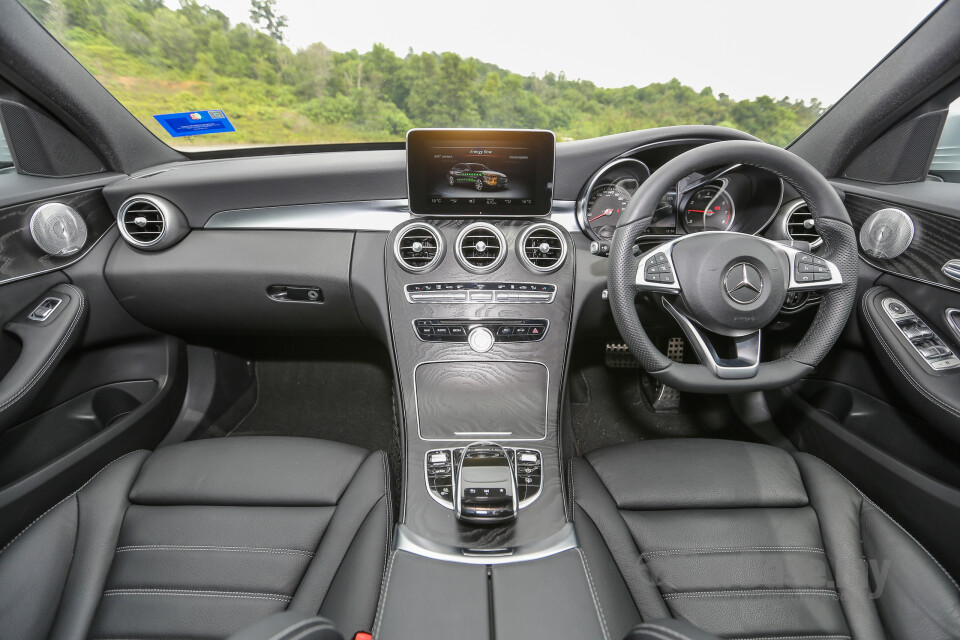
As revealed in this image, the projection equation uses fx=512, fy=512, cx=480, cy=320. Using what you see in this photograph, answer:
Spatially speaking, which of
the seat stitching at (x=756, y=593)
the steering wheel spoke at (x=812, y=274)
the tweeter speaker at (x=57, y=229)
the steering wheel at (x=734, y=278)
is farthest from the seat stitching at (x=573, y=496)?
the tweeter speaker at (x=57, y=229)

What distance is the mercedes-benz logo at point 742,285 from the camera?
1267 millimetres

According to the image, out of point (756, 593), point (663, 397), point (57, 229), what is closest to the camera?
point (756, 593)

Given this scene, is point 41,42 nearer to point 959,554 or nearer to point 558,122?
point 558,122

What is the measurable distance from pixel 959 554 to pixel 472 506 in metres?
1.25

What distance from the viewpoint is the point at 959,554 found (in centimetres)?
131

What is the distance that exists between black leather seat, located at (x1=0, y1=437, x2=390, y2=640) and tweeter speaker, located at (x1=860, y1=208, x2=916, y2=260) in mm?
1720

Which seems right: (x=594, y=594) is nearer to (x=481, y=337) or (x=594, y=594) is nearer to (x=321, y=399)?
(x=481, y=337)

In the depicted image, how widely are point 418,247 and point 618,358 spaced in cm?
132

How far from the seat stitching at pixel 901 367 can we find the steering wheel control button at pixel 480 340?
4.02ft

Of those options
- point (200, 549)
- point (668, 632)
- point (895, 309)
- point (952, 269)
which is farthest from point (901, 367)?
point (200, 549)

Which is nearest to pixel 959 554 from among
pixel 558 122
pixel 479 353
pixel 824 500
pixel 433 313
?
pixel 824 500

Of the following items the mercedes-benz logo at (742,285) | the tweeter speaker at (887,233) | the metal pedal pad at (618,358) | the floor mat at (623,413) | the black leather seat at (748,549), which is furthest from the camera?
the metal pedal pad at (618,358)

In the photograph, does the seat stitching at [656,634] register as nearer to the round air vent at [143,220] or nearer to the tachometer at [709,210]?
the tachometer at [709,210]

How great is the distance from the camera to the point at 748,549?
131 centimetres
